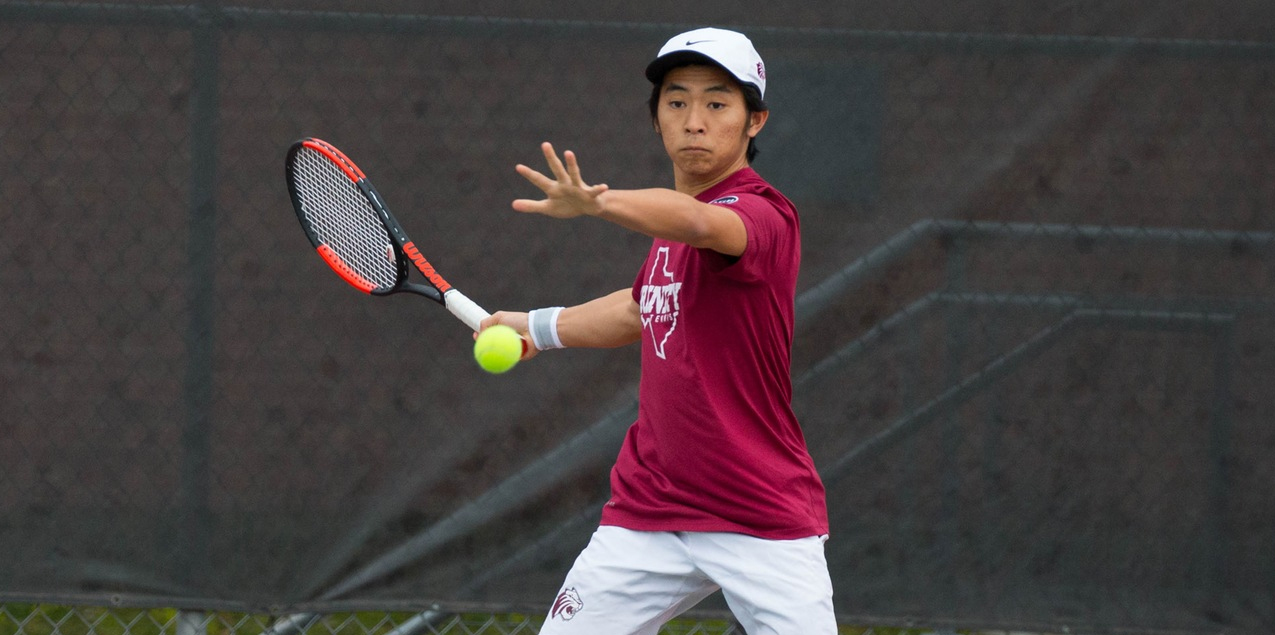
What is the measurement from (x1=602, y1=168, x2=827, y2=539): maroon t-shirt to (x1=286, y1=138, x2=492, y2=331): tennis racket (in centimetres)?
56

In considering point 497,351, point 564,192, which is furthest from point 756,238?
point 497,351

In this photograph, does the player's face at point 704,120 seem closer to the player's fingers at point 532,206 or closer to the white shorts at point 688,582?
the player's fingers at point 532,206

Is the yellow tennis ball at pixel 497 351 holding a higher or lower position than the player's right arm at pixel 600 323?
lower

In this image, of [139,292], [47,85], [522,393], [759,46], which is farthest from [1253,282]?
[47,85]

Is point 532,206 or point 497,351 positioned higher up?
point 532,206

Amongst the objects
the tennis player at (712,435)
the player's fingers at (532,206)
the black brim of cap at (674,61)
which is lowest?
the tennis player at (712,435)

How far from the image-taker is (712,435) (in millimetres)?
2494

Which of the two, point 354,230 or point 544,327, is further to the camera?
point 354,230

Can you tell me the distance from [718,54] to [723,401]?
644mm

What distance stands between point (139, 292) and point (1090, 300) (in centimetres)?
241

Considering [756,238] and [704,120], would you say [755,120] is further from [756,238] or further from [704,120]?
[756,238]

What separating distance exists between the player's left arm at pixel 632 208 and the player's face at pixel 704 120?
0.35 meters

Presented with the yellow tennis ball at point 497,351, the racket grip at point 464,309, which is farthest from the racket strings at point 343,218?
the yellow tennis ball at point 497,351

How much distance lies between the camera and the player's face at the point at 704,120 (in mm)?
2531
